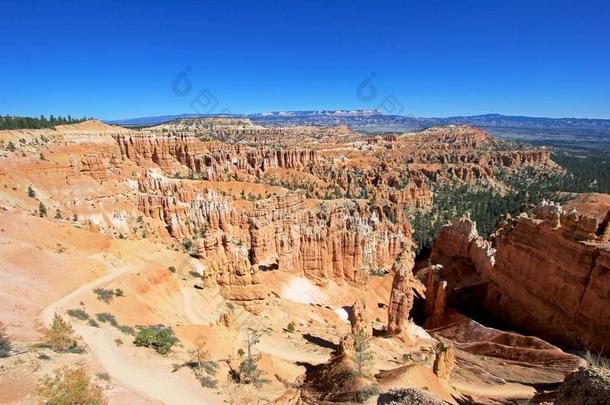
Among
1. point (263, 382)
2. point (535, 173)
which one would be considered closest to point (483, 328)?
point (263, 382)

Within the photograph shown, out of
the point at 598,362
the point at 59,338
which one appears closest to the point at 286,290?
the point at 59,338

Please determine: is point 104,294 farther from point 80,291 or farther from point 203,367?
point 203,367

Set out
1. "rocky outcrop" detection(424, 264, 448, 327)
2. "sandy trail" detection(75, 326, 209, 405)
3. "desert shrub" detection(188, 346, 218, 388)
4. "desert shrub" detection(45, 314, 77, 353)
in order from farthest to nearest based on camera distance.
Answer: "rocky outcrop" detection(424, 264, 448, 327), "desert shrub" detection(188, 346, 218, 388), "desert shrub" detection(45, 314, 77, 353), "sandy trail" detection(75, 326, 209, 405)

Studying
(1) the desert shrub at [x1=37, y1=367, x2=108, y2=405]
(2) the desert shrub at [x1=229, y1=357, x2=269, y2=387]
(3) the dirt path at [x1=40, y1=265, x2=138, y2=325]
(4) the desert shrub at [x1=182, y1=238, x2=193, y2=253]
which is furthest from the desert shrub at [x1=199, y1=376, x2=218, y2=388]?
(4) the desert shrub at [x1=182, y1=238, x2=193, y2=253]

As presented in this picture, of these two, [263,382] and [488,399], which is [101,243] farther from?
[488,399]

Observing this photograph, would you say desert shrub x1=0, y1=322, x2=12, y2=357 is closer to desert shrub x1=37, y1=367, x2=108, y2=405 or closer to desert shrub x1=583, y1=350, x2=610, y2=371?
desert shrub x1=37, y1=367, x2=108, y2=405

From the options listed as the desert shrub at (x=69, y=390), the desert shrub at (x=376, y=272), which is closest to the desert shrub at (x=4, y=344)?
the desert shrub at (x=69, y=390)
